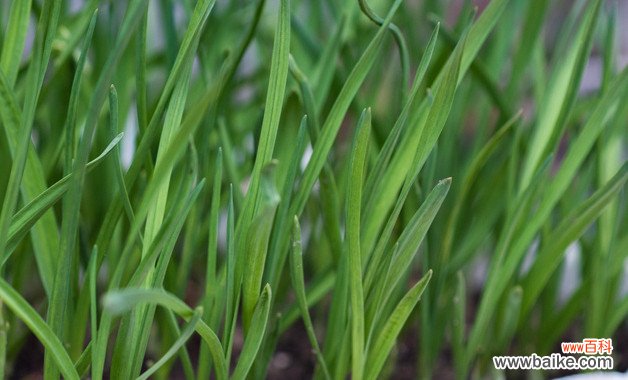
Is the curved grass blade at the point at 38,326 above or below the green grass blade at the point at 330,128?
below

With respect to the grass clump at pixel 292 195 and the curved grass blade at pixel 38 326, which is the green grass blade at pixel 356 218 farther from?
the curved grass blade at pixel 38 326

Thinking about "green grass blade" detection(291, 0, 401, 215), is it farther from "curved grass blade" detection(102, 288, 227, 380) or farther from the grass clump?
"curved grass blade" detection(102, 288, 227, 380)

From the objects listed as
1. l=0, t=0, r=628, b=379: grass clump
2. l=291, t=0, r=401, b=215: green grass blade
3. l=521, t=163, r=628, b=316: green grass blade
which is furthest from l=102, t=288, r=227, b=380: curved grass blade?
l=521, t=163, r=628, b=316: green grass blade

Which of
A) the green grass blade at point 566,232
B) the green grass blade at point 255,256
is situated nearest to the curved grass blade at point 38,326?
the green grass blade at point 255,256

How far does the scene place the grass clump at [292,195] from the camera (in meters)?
0.42

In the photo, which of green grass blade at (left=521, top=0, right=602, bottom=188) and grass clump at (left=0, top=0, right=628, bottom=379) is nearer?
grass clump at (left=0, top=0, right=628, bottom=379)

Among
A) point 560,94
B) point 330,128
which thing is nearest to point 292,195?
point 330,128

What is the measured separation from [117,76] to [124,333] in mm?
271

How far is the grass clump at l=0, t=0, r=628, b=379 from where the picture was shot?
16.4 inches

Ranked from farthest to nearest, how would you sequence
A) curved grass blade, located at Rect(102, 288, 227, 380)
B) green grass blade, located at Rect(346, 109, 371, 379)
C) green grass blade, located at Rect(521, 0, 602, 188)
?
green grass blade, located at Rect(521, 0, 602, 188)
green grass blade, located at Rect(346, 109, 371, 379)
curved grass blade, located at Rect(102, 288, 227, 380)

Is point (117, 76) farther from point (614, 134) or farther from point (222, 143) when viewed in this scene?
point (614, 134)

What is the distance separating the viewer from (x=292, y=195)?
59 centimetres

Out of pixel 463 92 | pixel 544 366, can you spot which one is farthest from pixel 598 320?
pixel 463 92

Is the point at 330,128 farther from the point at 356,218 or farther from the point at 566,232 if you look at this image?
the point at 566,232
